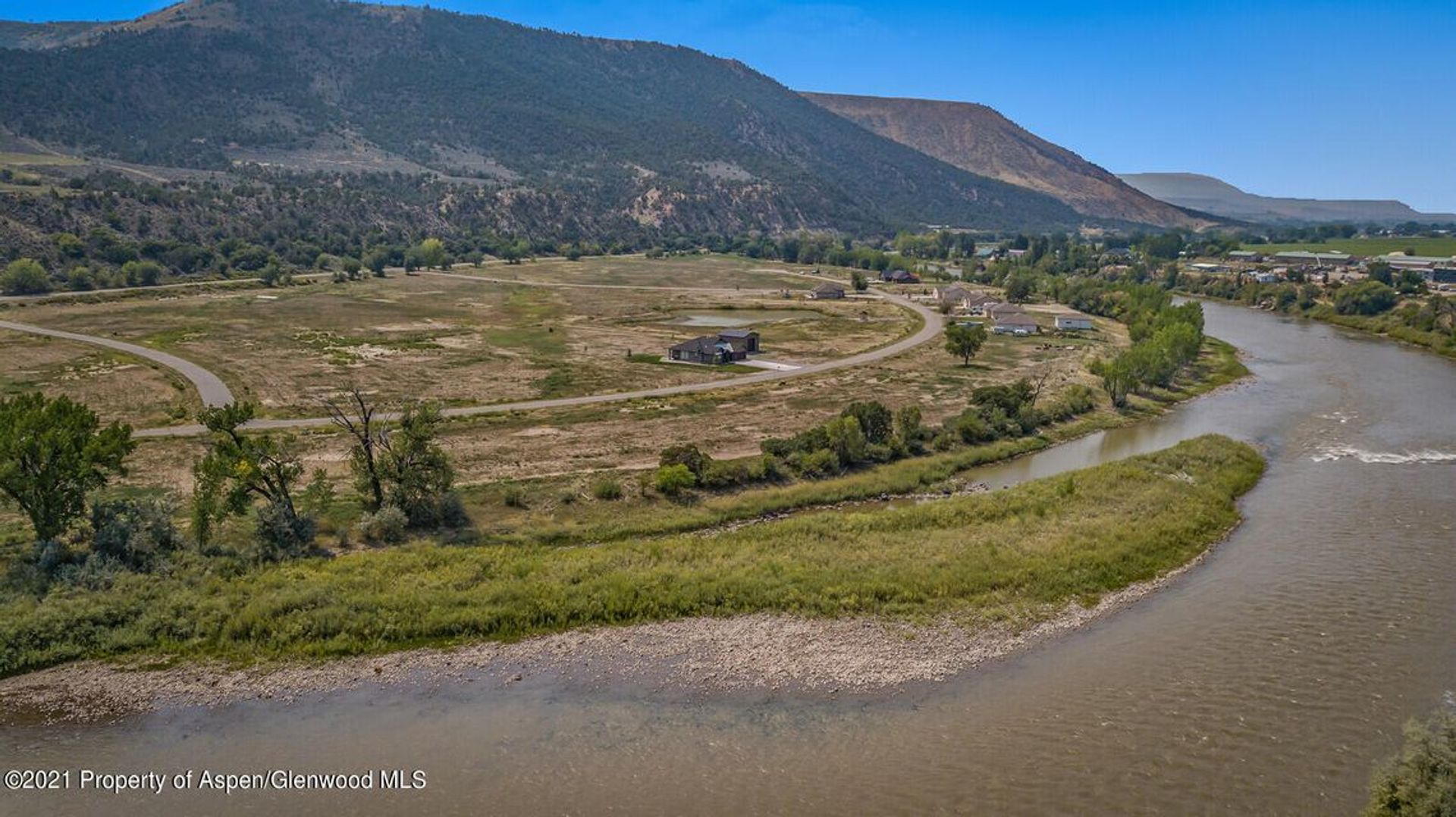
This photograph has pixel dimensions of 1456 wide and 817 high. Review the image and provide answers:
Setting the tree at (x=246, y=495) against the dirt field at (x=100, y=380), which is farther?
the dirt field at (x=100, y=380)

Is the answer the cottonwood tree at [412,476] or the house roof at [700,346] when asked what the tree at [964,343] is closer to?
the house roof at [700,346]

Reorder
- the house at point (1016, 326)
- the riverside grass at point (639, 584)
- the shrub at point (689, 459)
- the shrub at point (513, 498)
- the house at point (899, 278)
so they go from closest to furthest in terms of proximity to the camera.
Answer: the riverside grass at point (639, 584) < the shrub at point (513, 498) < the shrub at point (689, 459) < the house at point (1016, 326) < the house at point (899, 278)

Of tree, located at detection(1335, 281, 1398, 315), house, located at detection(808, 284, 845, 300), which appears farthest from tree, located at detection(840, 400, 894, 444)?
tree, located at detection(1335, 281, 1398, 315)

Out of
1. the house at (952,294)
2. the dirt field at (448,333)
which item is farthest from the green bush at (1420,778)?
the house at (952,294)

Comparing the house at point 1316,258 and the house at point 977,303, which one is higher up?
the house at point 1316,258

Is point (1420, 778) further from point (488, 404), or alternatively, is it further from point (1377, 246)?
point (1377, 246)

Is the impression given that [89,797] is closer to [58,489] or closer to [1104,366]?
[58,489]

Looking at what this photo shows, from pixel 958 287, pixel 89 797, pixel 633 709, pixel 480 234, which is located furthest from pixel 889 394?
pixel 480 234
